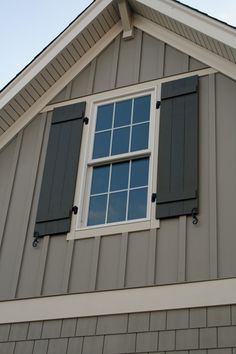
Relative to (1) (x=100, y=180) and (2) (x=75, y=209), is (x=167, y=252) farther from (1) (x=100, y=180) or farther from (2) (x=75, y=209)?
(1) (x=100, y=180)

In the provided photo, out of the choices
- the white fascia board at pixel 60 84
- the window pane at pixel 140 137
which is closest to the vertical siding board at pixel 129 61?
the white fascia board at pixel 60 84

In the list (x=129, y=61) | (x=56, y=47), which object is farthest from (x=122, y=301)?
(x=56, y=47)

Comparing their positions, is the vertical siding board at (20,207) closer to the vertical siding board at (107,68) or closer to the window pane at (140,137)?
the vertical siding board at (107,68)

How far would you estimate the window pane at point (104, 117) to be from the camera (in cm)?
741

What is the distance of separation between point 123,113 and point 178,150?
1.17m

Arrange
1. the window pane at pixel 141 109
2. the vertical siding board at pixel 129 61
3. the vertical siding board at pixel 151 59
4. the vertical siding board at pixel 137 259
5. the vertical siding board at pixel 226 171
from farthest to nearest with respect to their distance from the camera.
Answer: the vertical siding board at pixel 129 61 → the vertical siding board at pixel 151 59 → the window pane at pixel 141 109 → the vertical siding board at pixel 137 259 → the vertical siding board at pixel 226 171

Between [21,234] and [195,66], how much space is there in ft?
9.86

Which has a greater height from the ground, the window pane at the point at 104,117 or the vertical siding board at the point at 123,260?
the window pane at the point at 104,117

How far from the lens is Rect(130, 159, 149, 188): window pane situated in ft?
21.9

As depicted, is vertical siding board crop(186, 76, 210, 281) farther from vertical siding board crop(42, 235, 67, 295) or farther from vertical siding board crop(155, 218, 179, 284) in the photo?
vertical siding board crop(42, 235, 67, 295)

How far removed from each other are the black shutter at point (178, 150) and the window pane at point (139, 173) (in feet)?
0.75

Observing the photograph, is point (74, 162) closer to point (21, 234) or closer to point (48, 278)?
point (21, 234)

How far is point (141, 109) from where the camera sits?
287 inches

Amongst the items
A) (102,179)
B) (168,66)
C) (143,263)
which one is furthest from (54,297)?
(168,66)
